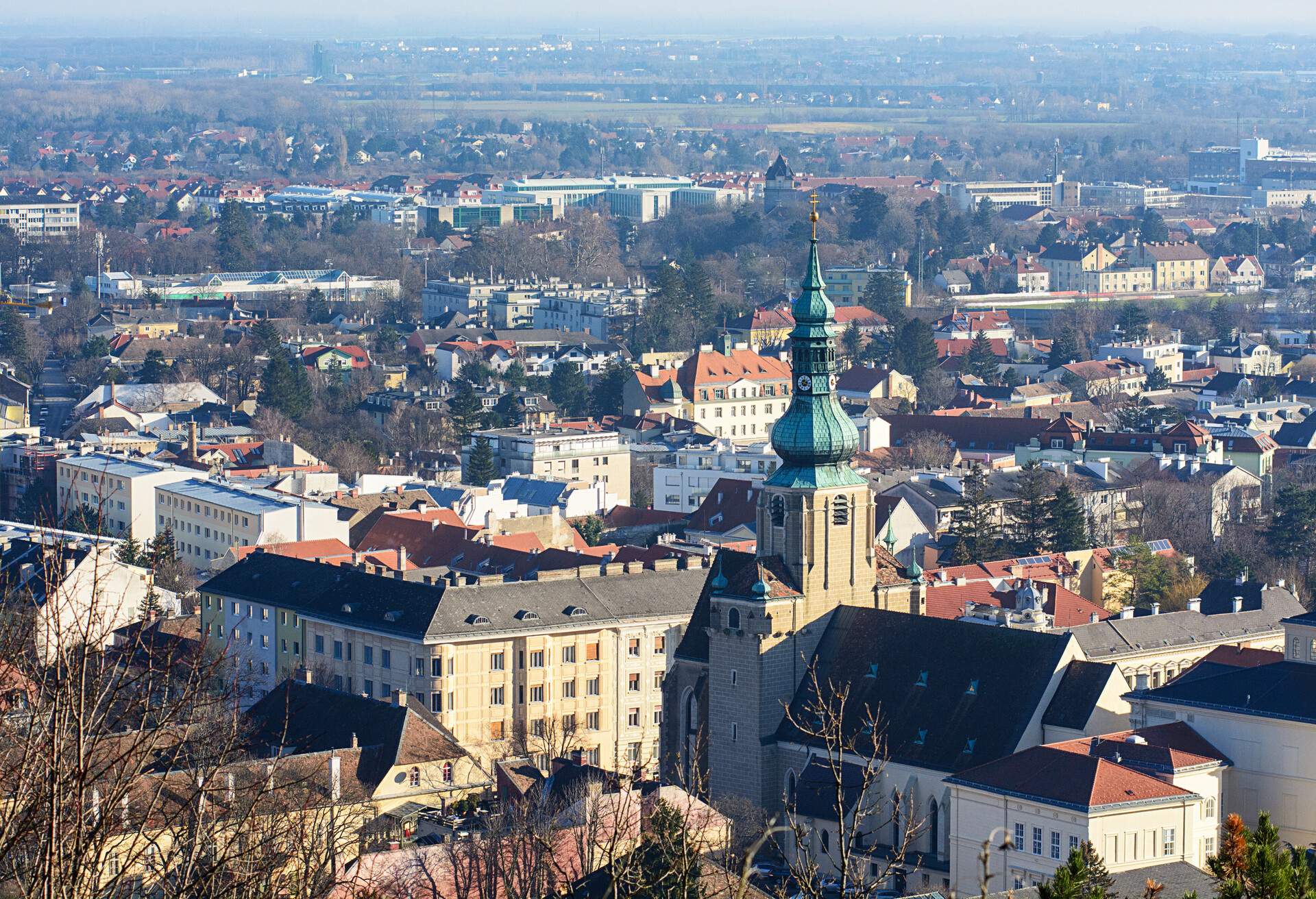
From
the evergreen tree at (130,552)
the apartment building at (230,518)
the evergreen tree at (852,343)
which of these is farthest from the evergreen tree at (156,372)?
the evergreen tree at (130,552)

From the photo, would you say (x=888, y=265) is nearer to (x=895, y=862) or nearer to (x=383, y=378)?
(x=383, y=378)

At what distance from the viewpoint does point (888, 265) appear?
14050 cm

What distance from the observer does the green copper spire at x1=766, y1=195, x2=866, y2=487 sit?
42094mm

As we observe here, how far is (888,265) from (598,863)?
10994cm

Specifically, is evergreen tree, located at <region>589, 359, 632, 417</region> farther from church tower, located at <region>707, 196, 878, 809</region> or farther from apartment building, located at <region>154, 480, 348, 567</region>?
church tower, located at <region>707, 196, 878, 809</region>

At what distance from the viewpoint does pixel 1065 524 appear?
63438mm

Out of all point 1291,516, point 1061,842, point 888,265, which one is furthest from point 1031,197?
point 1061,842

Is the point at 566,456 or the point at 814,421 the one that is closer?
the point at 814,421

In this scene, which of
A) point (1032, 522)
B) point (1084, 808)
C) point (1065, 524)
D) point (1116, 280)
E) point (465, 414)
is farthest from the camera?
point (1116, 280)

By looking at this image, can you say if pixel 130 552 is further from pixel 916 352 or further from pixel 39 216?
pixel 39 216

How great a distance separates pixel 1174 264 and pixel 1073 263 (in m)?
5.47

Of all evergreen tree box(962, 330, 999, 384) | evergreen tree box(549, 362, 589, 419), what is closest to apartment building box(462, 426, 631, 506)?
evergreen tree box(549, 362, 589, 419)

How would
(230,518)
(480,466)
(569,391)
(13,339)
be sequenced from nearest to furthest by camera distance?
(230,518) → (480,466) → (569,391) → (13,339)

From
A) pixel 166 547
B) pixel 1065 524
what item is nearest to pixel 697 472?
pixel 1065 524
